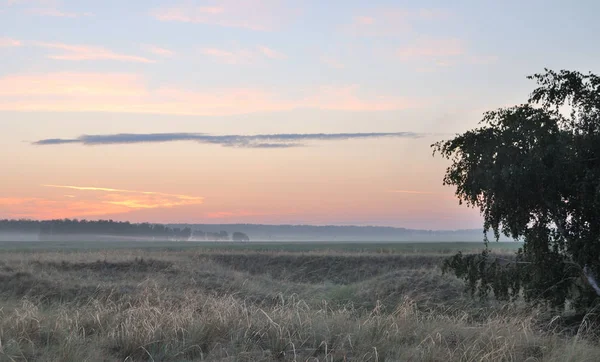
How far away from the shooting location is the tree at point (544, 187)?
48.0 feet

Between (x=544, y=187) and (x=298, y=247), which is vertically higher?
(x=544, y=187)

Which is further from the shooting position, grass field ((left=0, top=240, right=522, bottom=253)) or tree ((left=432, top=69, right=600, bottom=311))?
grass field ((left=0, top=240, right=522, bottom=253))

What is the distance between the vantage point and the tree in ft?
48.0

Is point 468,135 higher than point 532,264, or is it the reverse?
point 468,135

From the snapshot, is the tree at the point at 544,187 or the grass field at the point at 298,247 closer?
the tree at the point at 544,187

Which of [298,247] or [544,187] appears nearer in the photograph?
[544,187]

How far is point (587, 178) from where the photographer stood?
1430 cm

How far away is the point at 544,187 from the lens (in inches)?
587

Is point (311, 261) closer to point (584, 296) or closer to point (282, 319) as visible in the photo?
point (584, 296)

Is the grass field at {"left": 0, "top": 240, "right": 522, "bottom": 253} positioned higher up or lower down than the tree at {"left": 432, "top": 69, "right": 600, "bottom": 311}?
lower down

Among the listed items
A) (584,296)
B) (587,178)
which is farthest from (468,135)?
(584,296)

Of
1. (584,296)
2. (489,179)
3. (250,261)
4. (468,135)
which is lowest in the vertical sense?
(250,261)

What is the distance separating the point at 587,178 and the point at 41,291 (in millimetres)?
25593

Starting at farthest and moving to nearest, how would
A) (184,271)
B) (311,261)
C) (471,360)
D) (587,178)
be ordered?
(311,261) → (184,271) → (587,178) → (471,360)
